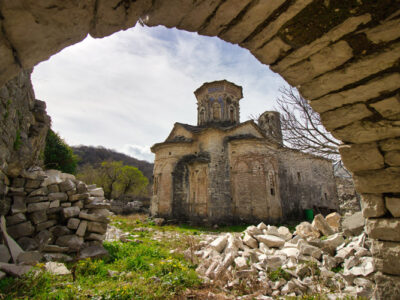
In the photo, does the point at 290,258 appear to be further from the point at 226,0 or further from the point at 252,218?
the point at 252,218

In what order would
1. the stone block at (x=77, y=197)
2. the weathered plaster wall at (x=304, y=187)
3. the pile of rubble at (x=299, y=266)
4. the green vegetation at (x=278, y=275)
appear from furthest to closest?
the weathered plaster wall at (x=304, y=187)
the stone block at (x=77, y=197)
the green vegetation at (x=278, y=275)
the pile of rubble at (x=299, y=266)

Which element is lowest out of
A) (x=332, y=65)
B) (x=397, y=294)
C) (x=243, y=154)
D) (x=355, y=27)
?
(x=397, y=294)

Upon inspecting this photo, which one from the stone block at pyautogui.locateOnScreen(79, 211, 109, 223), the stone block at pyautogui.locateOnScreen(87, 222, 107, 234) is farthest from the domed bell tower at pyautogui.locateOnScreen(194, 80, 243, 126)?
the stone block at pyautogui.locateOnScreen(87, 222, 107, 234)

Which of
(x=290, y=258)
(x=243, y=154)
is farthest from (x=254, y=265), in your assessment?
(x=243, y=154)

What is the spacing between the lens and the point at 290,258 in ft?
13.9

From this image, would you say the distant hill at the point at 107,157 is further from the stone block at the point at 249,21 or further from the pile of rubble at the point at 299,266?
the stone block at the point at 249,21

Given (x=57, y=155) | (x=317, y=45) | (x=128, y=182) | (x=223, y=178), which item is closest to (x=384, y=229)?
(x=317, y=45)

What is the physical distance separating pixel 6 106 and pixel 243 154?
10715 mm

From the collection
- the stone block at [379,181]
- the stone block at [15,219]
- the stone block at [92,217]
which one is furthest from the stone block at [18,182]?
the stone block at [379,181]

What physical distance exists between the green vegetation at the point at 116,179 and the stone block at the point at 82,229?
2057cm

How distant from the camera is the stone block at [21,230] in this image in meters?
4.12

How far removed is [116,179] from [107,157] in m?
26.4

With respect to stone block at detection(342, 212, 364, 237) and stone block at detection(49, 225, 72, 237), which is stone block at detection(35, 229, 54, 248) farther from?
stone block at detection(342, 212, 364, 237)

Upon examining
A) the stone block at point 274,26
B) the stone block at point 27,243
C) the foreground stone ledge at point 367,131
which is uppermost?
the stone block at point 274,26
